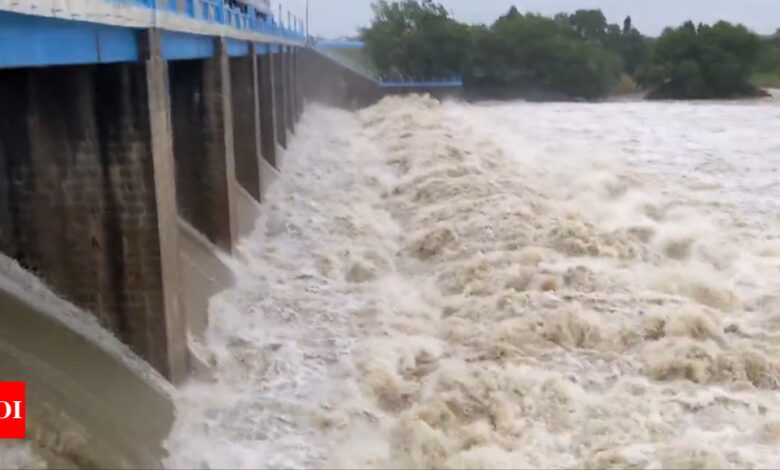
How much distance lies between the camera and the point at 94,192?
771 centimetres

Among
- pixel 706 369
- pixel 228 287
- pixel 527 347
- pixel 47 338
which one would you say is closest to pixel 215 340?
pixel 228 287

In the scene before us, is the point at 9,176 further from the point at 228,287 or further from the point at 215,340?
the point at 228,287

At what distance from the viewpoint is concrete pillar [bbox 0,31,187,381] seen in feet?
25.1

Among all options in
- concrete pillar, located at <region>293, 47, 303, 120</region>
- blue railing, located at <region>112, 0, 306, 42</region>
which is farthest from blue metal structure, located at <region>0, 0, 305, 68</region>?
concrete pillar, located at <region>293, 47, 303, 120</region>

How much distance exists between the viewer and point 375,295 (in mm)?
10562

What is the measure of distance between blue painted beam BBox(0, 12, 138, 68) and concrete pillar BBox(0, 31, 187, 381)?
1.23 ft

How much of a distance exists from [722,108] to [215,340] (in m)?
32.1

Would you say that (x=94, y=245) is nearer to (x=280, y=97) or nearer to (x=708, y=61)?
(x=280, y=97)

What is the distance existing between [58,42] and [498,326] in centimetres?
521

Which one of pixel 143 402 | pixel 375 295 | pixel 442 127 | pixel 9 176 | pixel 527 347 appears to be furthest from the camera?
pixel 442 127

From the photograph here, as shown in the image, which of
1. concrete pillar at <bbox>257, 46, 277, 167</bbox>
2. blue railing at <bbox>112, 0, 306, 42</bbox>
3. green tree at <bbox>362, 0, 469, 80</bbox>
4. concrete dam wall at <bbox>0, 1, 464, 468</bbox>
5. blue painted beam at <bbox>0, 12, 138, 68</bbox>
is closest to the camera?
blue painted beam at <bbox>0, 12, 138, 68</bbox>

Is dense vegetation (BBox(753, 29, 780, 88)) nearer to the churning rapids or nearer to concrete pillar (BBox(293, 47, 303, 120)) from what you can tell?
concrete pillar (BBox(293, 47, 303, 120))

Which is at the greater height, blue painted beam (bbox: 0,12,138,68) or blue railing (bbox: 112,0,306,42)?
blue railing (bbox: 112,0,306,42)

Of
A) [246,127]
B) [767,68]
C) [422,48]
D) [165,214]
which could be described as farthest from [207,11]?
[767,68]
